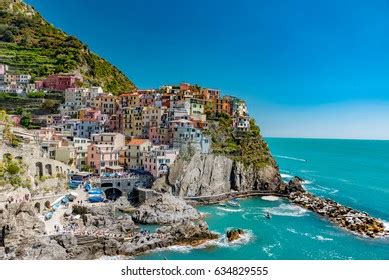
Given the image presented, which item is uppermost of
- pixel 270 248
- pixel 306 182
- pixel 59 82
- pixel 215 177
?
pixel 59 82

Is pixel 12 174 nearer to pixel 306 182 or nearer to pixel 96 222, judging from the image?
pixel 96 222

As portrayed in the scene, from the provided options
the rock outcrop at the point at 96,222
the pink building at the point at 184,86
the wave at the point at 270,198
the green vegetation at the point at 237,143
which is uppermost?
the pink building at the point at 184,86

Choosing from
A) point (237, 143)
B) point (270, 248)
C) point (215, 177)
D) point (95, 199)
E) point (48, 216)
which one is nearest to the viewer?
point (270, 248)

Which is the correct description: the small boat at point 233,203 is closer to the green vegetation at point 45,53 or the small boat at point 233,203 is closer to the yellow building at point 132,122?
the yellow building at point 132,122

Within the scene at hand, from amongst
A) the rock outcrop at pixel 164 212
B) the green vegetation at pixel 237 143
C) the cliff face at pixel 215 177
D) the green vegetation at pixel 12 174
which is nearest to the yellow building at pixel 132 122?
the green vegetation at pixel 237 143

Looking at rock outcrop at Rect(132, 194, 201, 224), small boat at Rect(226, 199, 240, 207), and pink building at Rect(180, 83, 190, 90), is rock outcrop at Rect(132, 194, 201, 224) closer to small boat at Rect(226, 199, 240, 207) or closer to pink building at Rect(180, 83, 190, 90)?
small boat at Rect(226, 199, 240, 207)

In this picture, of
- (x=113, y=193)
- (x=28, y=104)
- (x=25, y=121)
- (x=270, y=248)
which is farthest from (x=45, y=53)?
(x=270, y=248)
